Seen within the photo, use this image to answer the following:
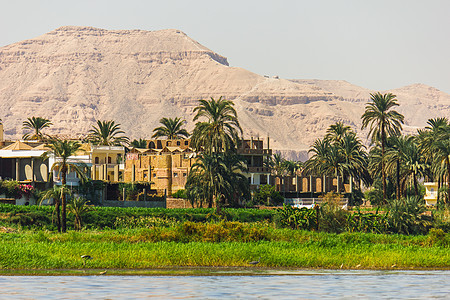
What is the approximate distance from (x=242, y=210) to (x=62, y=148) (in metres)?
30.0

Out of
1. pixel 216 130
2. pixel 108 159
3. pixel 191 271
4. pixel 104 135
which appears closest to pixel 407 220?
pixel 216 130

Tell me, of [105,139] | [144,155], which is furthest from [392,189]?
[105,139]

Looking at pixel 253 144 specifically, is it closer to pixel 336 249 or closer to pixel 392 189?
pixel 392 189

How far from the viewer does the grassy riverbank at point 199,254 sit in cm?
4023

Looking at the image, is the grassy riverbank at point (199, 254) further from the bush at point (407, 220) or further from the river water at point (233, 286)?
the bush at point (407, 220)

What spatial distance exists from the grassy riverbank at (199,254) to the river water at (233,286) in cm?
381

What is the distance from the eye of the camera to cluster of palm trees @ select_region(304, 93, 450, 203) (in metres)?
105

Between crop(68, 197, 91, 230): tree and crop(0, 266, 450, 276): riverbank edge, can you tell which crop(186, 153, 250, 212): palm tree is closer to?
crop(68, 197, 91, 230): tree

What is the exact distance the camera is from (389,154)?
111188 mm

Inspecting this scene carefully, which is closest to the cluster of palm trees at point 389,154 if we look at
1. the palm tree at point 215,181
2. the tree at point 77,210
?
the palm tree at point 215,181

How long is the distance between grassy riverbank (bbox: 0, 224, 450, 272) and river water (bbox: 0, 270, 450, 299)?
3.81 metres

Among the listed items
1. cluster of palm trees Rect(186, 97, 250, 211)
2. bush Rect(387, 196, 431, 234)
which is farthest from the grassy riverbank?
cluster of palm trees Rect(186, 97, 250, 211)

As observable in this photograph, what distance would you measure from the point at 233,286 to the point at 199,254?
366 inches

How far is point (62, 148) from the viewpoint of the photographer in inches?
2621
